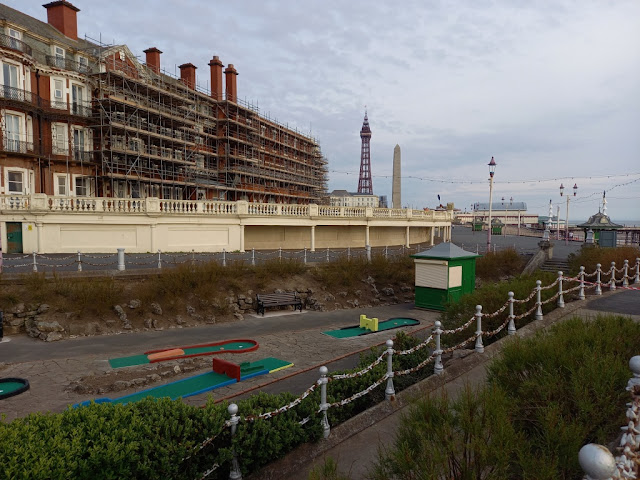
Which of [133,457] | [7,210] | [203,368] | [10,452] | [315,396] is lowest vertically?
[203,368]

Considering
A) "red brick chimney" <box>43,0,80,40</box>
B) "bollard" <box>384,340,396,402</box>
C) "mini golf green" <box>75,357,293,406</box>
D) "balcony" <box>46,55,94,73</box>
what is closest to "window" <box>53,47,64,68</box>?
"balcony" <box>46,55,94,73</box>

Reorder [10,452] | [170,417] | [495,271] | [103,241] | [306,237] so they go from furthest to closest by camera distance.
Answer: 1. [306,237]
2. [495,271]
3. [103,241]
4. [170,417]
5. [10,452]

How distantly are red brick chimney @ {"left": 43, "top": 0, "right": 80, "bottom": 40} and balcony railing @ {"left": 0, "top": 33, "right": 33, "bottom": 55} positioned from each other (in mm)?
7293

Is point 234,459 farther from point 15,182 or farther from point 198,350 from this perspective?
point 15,182

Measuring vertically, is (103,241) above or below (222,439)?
above

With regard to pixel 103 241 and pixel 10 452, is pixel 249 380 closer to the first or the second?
pixel 10 452

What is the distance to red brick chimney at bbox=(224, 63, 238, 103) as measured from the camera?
49.0 m

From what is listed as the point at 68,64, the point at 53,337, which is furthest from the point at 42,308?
the point at 68,64

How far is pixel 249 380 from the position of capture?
9.95 m

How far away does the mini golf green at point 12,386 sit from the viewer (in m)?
8.80

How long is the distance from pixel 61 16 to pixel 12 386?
36412 mm

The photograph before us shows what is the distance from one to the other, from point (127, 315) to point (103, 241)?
31.2 ft

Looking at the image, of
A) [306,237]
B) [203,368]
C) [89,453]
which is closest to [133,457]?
[89,453]

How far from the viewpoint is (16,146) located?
2722 centimetres
